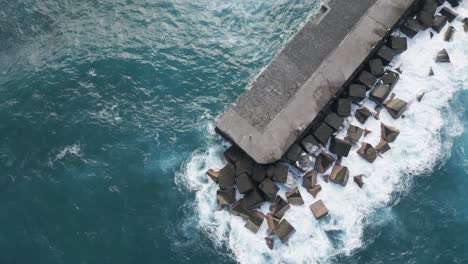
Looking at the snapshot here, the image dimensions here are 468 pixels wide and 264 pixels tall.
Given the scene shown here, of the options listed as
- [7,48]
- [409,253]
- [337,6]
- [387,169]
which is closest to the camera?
[409,253]

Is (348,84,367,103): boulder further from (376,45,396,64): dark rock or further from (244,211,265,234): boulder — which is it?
(244,211,265,234): boulder

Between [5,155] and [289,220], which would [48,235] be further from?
[289,220]

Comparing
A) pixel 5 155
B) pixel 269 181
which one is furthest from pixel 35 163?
pixel 269 181

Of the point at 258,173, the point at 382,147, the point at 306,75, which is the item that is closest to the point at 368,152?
the point at 382,147

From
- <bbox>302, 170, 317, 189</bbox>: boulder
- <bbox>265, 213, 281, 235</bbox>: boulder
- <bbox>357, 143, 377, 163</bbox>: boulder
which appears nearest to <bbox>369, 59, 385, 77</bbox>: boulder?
<bbox>357, 143, 377, 163</bbox>: boulder

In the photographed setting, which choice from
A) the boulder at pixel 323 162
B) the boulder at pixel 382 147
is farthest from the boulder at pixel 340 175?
the boulder at pixel 382 147
